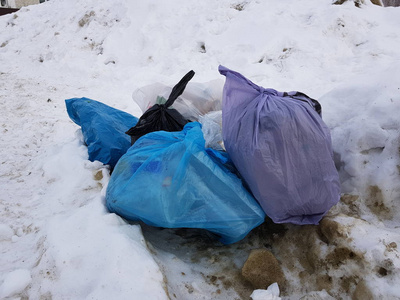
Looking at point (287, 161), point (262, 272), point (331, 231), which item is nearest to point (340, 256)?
point (331, 231)

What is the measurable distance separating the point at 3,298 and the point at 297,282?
1119 mm

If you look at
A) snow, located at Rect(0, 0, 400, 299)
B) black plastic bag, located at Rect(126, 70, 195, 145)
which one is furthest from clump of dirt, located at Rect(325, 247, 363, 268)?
black plastic bag, located at Rect(126, 70, 195, 145)

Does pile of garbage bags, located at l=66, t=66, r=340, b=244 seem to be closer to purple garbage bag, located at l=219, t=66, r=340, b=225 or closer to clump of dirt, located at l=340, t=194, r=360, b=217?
purple garbage bag, located at l=219, t=66, r=340, b=225

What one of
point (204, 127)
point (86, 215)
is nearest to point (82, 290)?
point (86, 215)

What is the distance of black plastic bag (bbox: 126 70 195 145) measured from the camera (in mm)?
1976

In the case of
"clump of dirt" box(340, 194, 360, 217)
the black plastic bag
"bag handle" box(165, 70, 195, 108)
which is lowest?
"clump of dirt" box(340, 194, 360, 217)

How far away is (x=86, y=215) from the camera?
145 centimetres

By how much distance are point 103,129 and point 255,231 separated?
4.51 ft

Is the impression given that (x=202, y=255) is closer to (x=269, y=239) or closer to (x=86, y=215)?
(x=269, y=239)

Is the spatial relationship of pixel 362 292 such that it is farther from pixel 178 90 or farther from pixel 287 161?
pixel 178 90

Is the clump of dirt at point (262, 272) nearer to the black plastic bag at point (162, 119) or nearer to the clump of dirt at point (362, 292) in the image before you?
the clump of dirt at point (362, 292)

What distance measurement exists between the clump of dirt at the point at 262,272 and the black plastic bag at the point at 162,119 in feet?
3.38

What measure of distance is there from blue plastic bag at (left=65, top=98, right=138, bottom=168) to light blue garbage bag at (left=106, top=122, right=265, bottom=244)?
0.75 meters

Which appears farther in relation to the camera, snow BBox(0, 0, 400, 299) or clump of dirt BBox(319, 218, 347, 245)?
clump of dirt BBox(319, 218, 347, 245)
